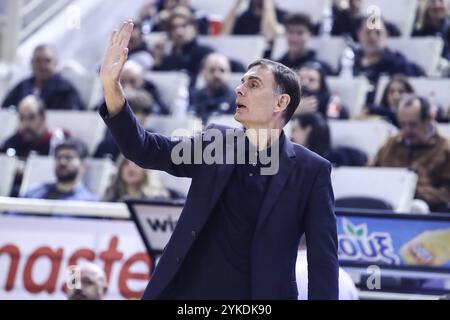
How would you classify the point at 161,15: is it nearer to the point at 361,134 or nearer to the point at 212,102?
the point at 212,102

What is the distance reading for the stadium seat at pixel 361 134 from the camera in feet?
31.9

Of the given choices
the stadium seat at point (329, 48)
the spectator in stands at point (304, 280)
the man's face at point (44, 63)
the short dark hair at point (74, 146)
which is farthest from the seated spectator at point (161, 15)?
the spectator in stands at point (304, 280)

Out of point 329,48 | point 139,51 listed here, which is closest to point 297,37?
point 329,48

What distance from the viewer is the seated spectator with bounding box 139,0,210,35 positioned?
43.6 ft

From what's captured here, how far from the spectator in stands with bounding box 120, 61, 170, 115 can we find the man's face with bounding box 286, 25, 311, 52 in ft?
4.28

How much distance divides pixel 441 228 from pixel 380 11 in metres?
4.87

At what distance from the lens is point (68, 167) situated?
394 inches

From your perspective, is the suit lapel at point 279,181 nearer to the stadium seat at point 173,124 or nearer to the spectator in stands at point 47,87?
the stadium seat at point 173,124

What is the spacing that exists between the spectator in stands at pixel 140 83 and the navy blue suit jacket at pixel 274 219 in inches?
235

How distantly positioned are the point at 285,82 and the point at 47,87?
284 inches

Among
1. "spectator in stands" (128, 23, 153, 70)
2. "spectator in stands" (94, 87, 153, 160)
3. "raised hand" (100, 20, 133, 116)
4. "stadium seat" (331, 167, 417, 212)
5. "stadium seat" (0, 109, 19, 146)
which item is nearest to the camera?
"raised hand" (100, 20, 133, 116)

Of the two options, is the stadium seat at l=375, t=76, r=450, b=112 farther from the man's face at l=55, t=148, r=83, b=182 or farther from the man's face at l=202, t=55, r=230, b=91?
the man's face at l=55, t=148, r=83, b=182

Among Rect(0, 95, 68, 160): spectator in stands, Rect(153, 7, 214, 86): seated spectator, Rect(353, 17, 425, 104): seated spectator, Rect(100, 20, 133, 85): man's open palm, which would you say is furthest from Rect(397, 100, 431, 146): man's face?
Rect(100, 20, 133, 85): man's open palm

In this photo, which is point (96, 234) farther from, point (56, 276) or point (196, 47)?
point (196, 47)
